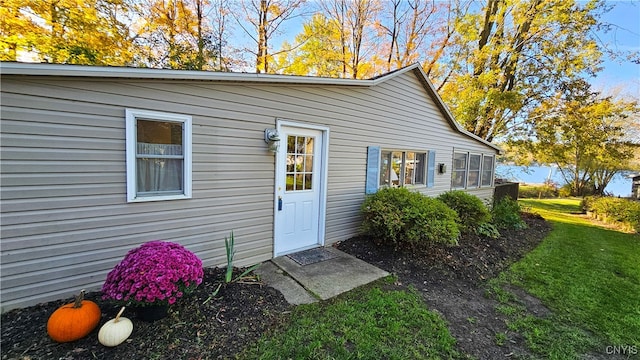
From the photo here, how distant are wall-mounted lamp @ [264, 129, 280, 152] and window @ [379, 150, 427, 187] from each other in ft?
9.40

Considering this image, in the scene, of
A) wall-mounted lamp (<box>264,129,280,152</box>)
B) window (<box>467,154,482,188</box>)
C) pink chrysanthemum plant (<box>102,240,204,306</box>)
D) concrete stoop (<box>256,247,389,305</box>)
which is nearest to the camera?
pink chrysanthemum plant (<box>102,240,204,306</box>)

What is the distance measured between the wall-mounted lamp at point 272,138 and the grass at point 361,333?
223 centimetres

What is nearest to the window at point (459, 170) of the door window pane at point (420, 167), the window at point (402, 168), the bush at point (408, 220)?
the door window pane at point (420, 167)

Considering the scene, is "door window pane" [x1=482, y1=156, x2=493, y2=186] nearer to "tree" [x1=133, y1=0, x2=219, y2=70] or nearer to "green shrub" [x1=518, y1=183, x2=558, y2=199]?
"tree" [x1=133, y1=0, x2=219, y2=70]

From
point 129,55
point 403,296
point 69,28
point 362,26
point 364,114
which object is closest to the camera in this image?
point 403,296

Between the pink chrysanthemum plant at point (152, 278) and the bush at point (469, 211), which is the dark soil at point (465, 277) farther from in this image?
the pink chrysanthemum plant at point (152, 278)

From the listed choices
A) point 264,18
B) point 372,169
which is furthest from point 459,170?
point 264,18

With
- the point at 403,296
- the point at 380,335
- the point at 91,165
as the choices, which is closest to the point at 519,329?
the point at 403,296

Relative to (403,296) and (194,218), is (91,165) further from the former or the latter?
(403,296)

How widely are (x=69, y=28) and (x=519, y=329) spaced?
37.0 feet

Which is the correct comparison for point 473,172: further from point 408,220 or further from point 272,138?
point 272,138

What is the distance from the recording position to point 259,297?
303 cm

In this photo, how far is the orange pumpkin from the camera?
6.76ft

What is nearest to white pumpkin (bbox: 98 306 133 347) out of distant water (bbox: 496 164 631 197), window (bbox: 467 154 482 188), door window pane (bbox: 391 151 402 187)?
door window pane (bbox: 391 151 402 187)
